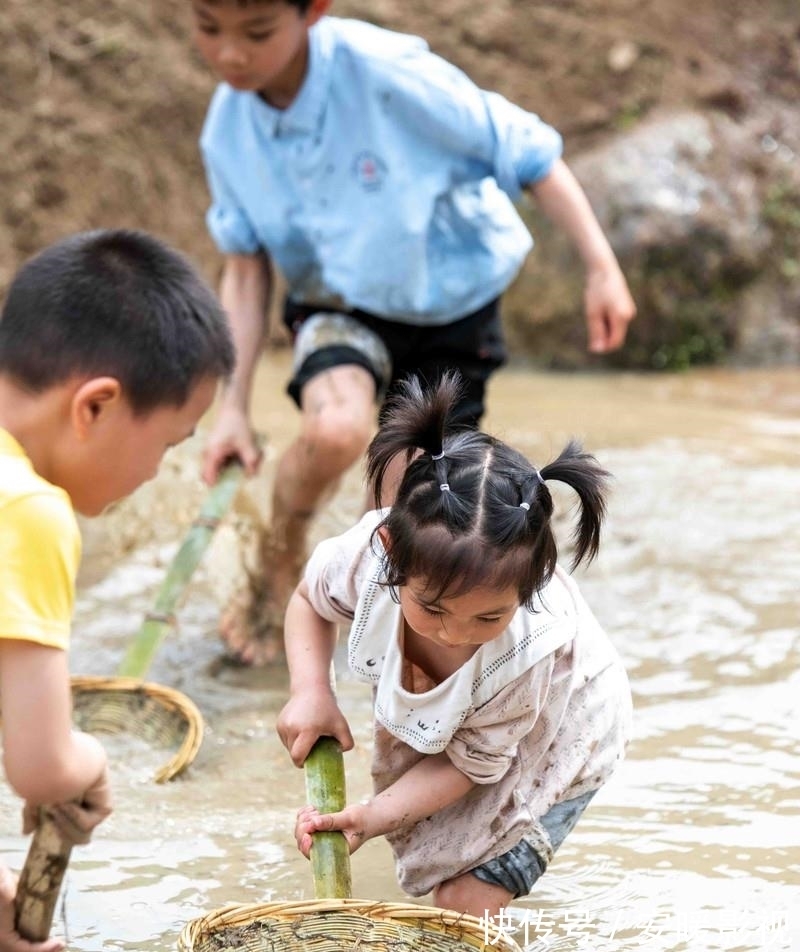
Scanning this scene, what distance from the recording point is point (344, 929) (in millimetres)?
1862

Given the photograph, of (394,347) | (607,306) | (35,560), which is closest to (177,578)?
(394,347)

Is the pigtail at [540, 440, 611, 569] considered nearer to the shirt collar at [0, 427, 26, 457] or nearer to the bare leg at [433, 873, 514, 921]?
the bare leg at [433, 873, 514, 921]

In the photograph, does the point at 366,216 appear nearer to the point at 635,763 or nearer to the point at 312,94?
the point at 312,94

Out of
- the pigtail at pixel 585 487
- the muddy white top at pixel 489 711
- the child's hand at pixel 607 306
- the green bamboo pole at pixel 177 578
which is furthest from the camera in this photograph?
the child's hand at pixel 607 306

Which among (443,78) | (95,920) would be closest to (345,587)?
(95,920)

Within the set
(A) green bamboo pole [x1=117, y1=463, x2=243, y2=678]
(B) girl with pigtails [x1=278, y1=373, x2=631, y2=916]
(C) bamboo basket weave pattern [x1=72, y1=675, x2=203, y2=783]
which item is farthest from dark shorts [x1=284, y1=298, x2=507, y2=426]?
(B) girl with pigtails [x1=278, y1=373, x2=631, y2=916]

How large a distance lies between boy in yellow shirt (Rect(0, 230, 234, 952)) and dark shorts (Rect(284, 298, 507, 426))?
1.29 metres

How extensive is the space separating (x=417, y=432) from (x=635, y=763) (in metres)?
1.14

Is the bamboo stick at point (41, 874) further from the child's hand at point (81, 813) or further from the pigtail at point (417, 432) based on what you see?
the pigtail at point (417, 432)

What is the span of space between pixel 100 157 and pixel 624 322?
12.6 ft

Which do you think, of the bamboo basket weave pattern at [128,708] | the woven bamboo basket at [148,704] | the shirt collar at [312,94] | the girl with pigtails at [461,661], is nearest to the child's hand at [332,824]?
the girl with pigtails at [461,661]

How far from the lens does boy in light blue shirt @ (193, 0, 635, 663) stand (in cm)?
323

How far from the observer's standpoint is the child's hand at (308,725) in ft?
6.78

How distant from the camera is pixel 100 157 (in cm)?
641
